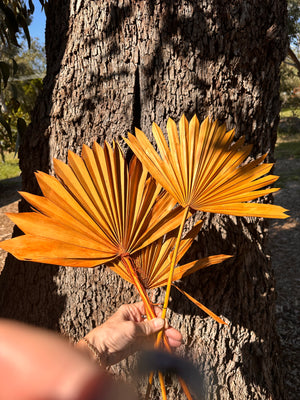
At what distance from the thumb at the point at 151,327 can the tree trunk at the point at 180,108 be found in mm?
429

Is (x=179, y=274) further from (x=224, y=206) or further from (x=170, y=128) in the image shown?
(x=170, y=128)

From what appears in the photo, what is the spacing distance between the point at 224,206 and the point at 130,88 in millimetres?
596

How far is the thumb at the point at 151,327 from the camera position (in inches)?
38.1

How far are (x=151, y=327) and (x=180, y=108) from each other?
77 cm

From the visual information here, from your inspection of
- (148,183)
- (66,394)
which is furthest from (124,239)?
(66,394)

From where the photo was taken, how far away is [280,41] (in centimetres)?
140

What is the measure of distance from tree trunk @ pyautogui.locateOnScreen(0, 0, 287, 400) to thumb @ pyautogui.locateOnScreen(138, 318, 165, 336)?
1.41 ft

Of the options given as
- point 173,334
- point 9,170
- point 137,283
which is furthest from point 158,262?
point 9,170

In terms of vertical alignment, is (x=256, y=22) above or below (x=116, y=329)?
above

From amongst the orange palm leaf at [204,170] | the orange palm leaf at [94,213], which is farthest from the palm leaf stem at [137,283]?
the orange palm leaf at [204,170]

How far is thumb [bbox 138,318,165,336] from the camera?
0.97 m

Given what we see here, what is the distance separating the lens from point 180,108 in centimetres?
133

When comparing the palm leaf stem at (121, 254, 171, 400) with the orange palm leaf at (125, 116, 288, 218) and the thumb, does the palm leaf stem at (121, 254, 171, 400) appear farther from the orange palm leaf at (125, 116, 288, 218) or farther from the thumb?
the orange palm leaf at (125, 116, 288, 218)

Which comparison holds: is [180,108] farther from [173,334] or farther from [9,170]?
[9,170]
